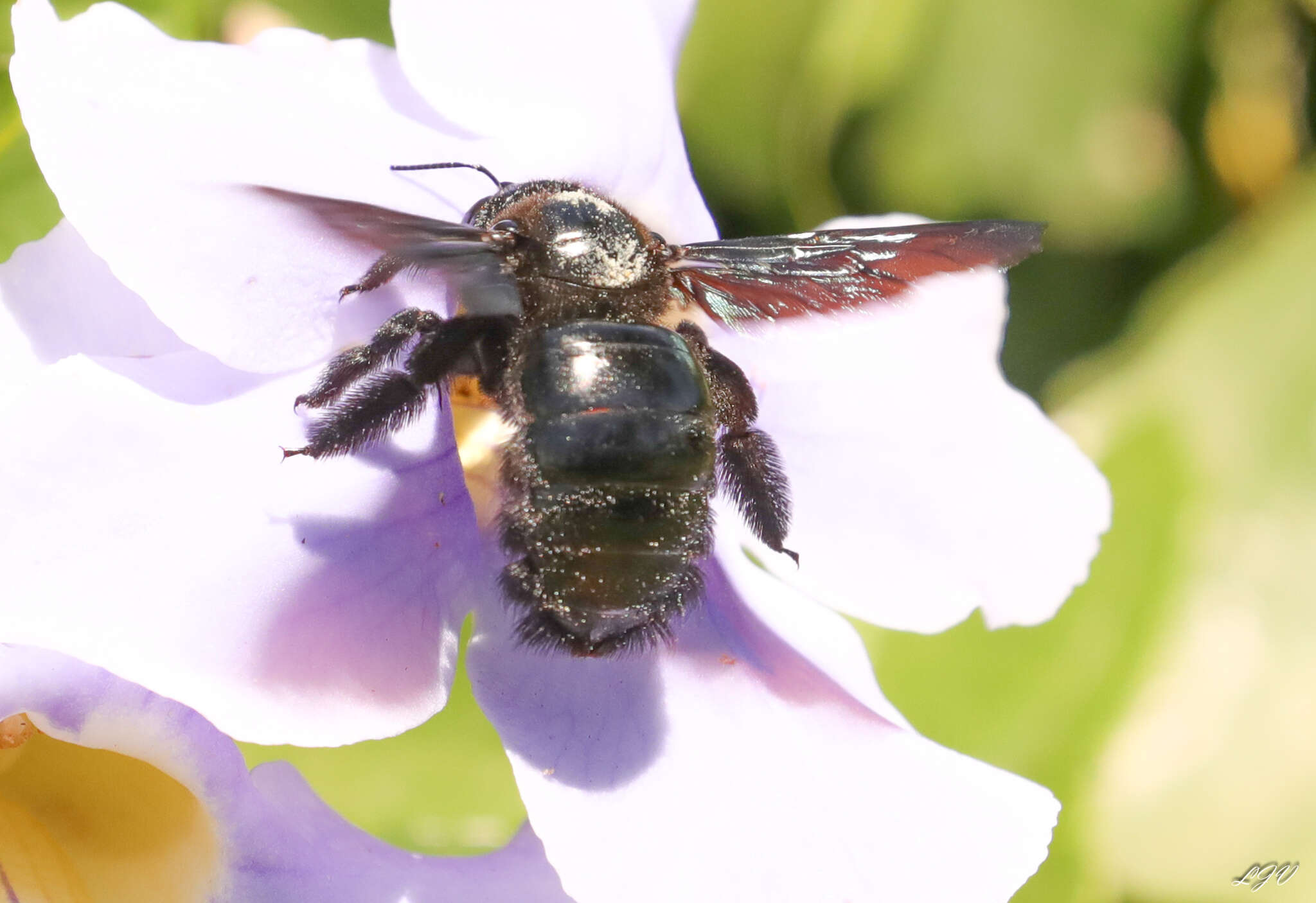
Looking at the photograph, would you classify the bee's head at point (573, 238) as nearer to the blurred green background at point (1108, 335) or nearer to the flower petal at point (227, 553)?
the flower petal at point (227, 553)

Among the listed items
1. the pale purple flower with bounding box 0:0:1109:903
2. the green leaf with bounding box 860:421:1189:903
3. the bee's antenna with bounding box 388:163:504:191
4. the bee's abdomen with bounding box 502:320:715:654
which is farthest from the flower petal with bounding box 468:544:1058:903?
the green leaf with bounding box 860:421:1189:903

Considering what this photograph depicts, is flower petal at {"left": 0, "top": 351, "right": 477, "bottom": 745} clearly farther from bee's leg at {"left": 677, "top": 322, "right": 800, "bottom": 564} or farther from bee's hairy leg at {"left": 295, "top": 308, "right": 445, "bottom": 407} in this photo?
bee's leg at {"left": 677, "top": 322, "right": 800, "bottom": 564}

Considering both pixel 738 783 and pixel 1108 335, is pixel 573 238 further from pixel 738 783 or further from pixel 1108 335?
pixel 1108 335

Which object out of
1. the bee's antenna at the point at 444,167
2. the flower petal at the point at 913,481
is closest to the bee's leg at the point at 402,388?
the bee's antenna at the point at 444,167

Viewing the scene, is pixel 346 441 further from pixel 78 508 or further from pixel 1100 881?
pixel 1100 881
